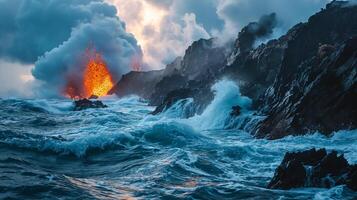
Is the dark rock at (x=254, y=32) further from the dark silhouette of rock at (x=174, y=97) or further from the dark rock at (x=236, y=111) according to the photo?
the dark rock at (x=236, y=111)

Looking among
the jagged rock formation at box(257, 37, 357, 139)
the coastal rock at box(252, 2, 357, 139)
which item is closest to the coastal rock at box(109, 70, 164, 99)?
the coastal rock at box(252, 2, 357, 139)

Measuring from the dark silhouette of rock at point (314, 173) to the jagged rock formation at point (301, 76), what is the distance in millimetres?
12625

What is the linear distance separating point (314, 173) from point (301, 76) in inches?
863

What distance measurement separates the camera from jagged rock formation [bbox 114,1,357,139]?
3322cm

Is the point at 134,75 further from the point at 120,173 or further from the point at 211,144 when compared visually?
the point at 120,173

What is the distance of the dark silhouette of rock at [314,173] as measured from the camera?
19203mm

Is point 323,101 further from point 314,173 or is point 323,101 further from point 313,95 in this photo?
point 314,173

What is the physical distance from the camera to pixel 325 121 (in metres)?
33.3

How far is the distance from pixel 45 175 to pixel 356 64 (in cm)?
2169

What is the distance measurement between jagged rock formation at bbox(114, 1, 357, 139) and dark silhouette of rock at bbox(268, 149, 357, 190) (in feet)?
41.4

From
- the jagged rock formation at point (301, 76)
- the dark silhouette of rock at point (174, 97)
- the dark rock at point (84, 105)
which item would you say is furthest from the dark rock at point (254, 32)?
the dark rock at point (84, 105)

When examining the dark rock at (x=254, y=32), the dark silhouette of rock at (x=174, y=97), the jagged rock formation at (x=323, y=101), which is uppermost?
the dark rock at (x=254, y=32)

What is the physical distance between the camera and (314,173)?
19.7 m

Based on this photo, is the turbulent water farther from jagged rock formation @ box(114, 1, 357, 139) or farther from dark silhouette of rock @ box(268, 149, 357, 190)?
jagged rock formation @ box(114, 1, 357, 139)
